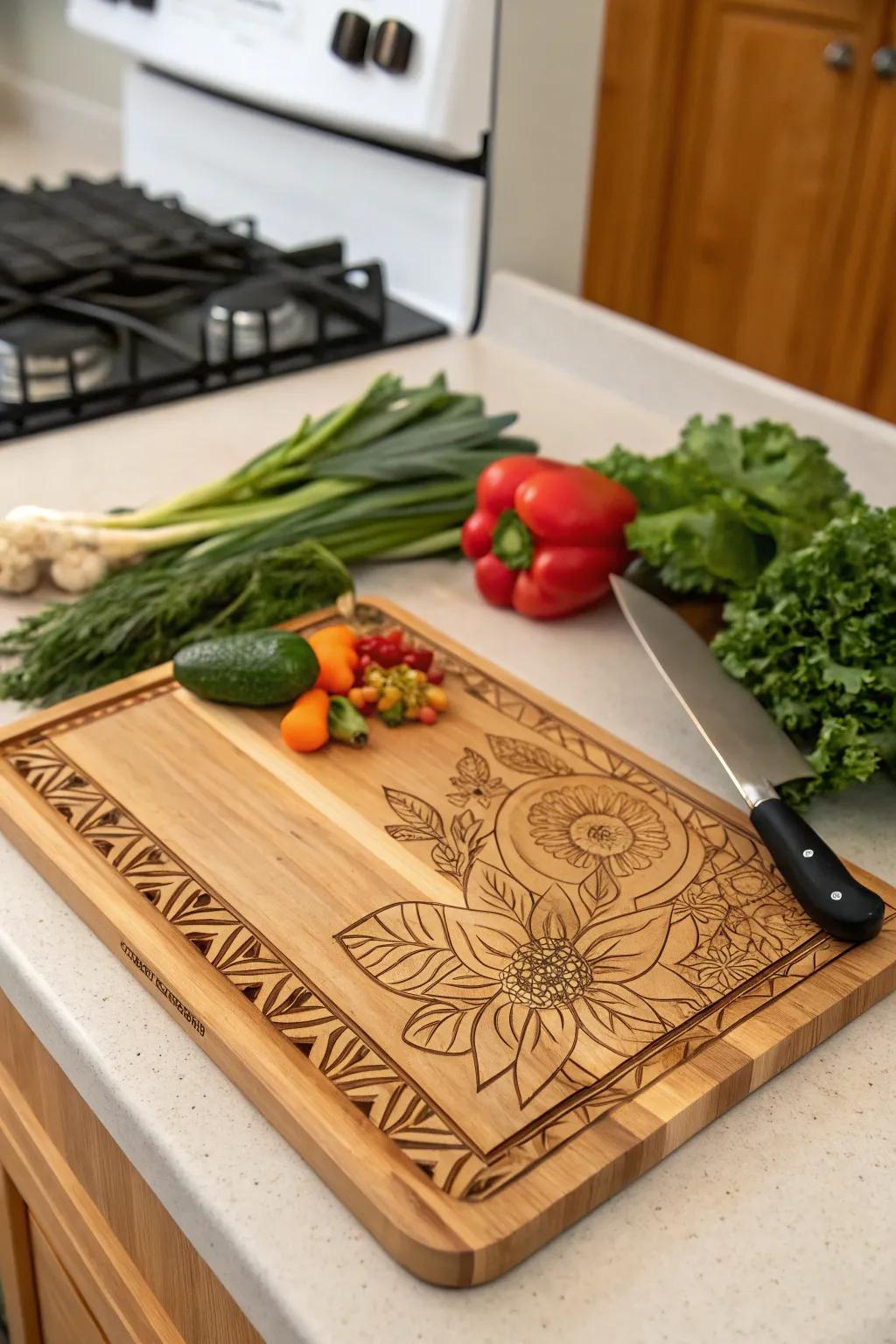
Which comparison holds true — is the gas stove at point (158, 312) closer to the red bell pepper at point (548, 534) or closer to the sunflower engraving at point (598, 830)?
the red bell pepper at point (548, 534)

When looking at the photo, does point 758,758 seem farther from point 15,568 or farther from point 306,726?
point 15,568

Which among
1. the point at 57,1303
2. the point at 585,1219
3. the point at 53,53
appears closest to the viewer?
the point at 585,1219

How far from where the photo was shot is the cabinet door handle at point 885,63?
1533 millimetres

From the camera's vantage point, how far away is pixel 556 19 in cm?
147

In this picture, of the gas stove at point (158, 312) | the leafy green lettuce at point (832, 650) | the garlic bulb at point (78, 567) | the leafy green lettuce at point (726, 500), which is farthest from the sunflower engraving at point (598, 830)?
the gas stove at point (158, 312)

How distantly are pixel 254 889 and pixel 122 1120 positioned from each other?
0.15 meters

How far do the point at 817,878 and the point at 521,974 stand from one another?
7.2 inches

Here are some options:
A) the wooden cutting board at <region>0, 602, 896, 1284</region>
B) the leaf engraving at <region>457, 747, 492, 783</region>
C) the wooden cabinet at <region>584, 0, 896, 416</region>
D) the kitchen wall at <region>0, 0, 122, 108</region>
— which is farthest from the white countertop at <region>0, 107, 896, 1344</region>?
the kitchen wall at <region>0, 0, 122, 108</region>

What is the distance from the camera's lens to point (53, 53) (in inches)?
101

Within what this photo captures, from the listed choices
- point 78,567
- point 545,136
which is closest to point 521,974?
point 78,567

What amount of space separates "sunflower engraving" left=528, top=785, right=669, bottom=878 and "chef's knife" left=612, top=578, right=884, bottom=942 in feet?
0.21

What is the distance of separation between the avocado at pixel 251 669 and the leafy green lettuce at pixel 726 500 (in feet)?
0.93

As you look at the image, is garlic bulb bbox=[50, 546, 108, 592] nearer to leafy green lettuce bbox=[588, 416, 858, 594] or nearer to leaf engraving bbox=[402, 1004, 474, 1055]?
leafy green lettuce bbox=[588, 416, 858, 594]

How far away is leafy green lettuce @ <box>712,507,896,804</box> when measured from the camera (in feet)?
2.78
